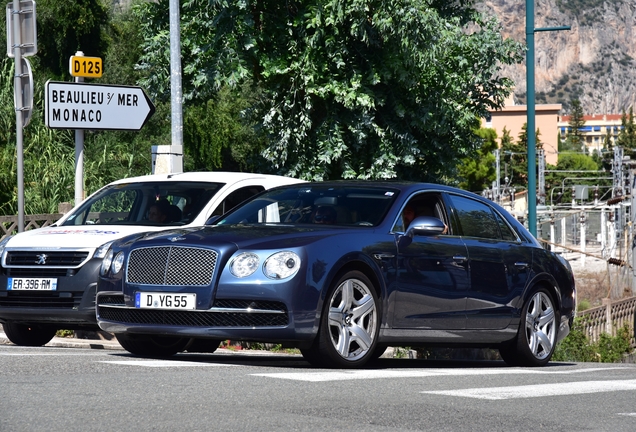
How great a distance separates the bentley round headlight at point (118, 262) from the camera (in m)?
9.08

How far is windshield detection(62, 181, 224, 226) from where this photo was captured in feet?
38.8

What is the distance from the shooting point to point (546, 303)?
11.1 metres

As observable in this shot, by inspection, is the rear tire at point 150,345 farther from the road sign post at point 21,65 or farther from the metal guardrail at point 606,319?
the metal guardrail at point 606,319

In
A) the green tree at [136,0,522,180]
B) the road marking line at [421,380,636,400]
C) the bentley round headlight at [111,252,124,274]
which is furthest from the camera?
the green tree at [136,0,522,180]

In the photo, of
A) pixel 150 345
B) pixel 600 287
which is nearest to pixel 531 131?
pixel 150 345

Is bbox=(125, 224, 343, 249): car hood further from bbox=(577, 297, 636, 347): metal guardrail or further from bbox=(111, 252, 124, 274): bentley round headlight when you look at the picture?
bbox=(577, 297, 636, 347): metal guardrail

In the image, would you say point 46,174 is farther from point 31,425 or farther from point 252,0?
point 31,425

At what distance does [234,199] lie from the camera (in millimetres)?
12094

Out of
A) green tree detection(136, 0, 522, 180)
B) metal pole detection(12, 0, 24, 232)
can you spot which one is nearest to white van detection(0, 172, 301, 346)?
metal pole detection(12, 0, 24, 232)

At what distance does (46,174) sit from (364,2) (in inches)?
312

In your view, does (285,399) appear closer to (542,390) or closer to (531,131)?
(542,390)

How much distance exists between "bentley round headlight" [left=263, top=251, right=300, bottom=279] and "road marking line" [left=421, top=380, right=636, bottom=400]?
1636mm

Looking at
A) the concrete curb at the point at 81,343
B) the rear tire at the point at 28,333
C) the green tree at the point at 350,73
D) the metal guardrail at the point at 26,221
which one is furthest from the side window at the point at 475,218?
the green tree at the point at 350,73

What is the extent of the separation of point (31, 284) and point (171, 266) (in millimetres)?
2834
